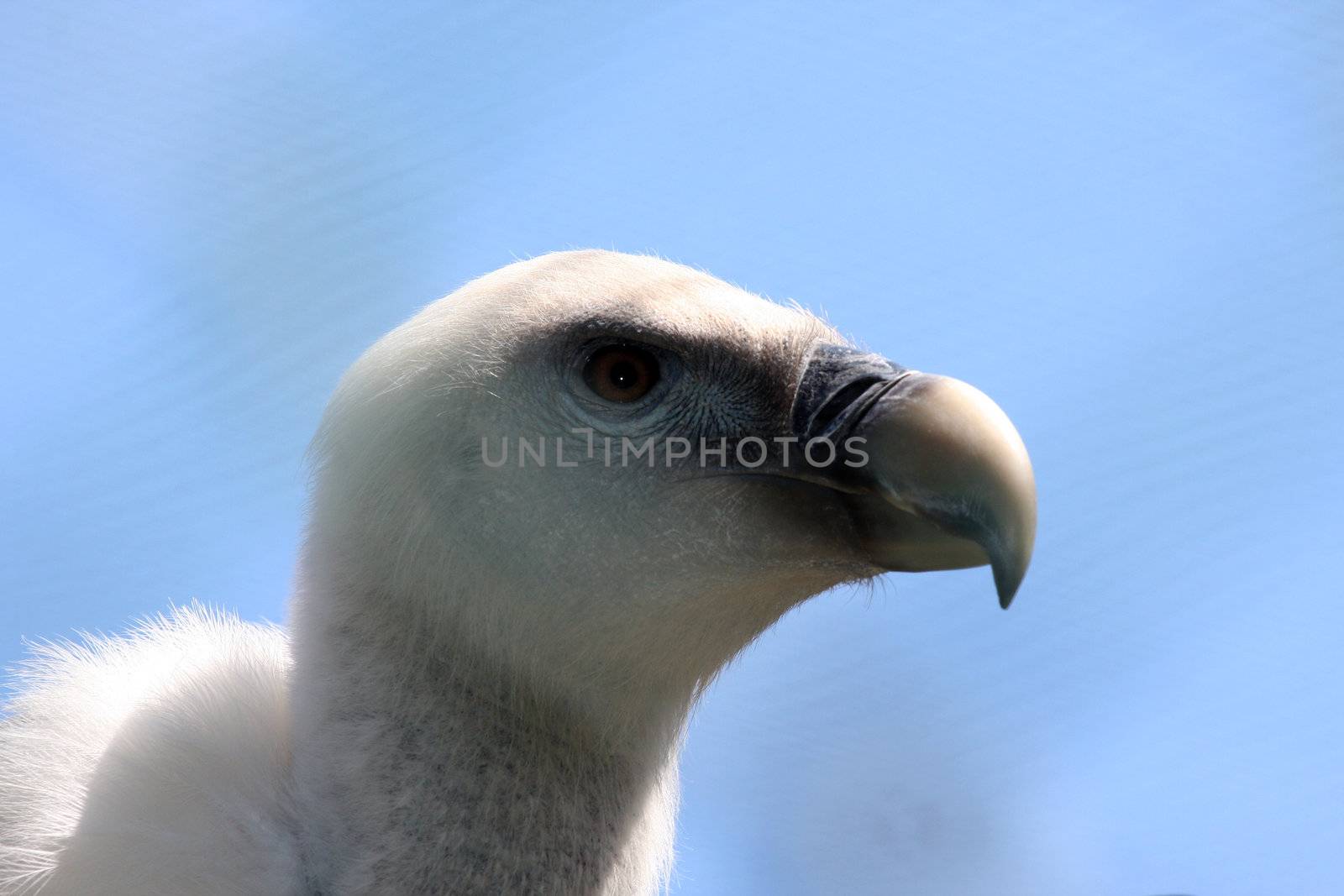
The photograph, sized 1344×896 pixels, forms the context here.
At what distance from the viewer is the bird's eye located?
5.69 ft

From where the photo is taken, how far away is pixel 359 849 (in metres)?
1.64

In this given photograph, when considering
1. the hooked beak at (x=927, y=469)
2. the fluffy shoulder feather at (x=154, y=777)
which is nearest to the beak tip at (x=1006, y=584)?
the hooked beak at (x=927, y=469)

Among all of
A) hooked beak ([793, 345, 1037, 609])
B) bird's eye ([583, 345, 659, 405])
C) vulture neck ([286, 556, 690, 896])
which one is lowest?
vulture neck ([286, 556, 690, 896])

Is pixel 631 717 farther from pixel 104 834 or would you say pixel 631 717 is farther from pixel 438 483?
pixel 104 834

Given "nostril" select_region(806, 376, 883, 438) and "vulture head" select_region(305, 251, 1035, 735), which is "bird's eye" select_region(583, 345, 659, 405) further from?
"nostril" select_region(806, 376, 883, 438)

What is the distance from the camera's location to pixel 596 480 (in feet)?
5.61

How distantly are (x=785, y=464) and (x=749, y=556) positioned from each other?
0.11 m

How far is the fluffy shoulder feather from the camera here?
1612mm

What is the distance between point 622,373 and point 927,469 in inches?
15.2

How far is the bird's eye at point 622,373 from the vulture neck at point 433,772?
0.34m

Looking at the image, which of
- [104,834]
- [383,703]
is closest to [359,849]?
[383,703]

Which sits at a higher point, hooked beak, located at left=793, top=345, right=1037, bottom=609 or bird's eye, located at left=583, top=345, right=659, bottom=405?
bird's eye, located at left=583, top=345, right=659, bottom=405

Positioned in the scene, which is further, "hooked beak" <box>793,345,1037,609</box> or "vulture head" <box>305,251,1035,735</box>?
"vulture head" <box>305,251,1035,735</box>

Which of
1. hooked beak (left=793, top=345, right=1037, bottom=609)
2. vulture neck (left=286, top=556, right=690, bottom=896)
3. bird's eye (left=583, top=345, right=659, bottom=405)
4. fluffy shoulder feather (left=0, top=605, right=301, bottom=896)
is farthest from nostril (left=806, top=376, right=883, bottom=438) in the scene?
fluffy shoulder feather (left=0, top=605, right=301, bottom=896)
